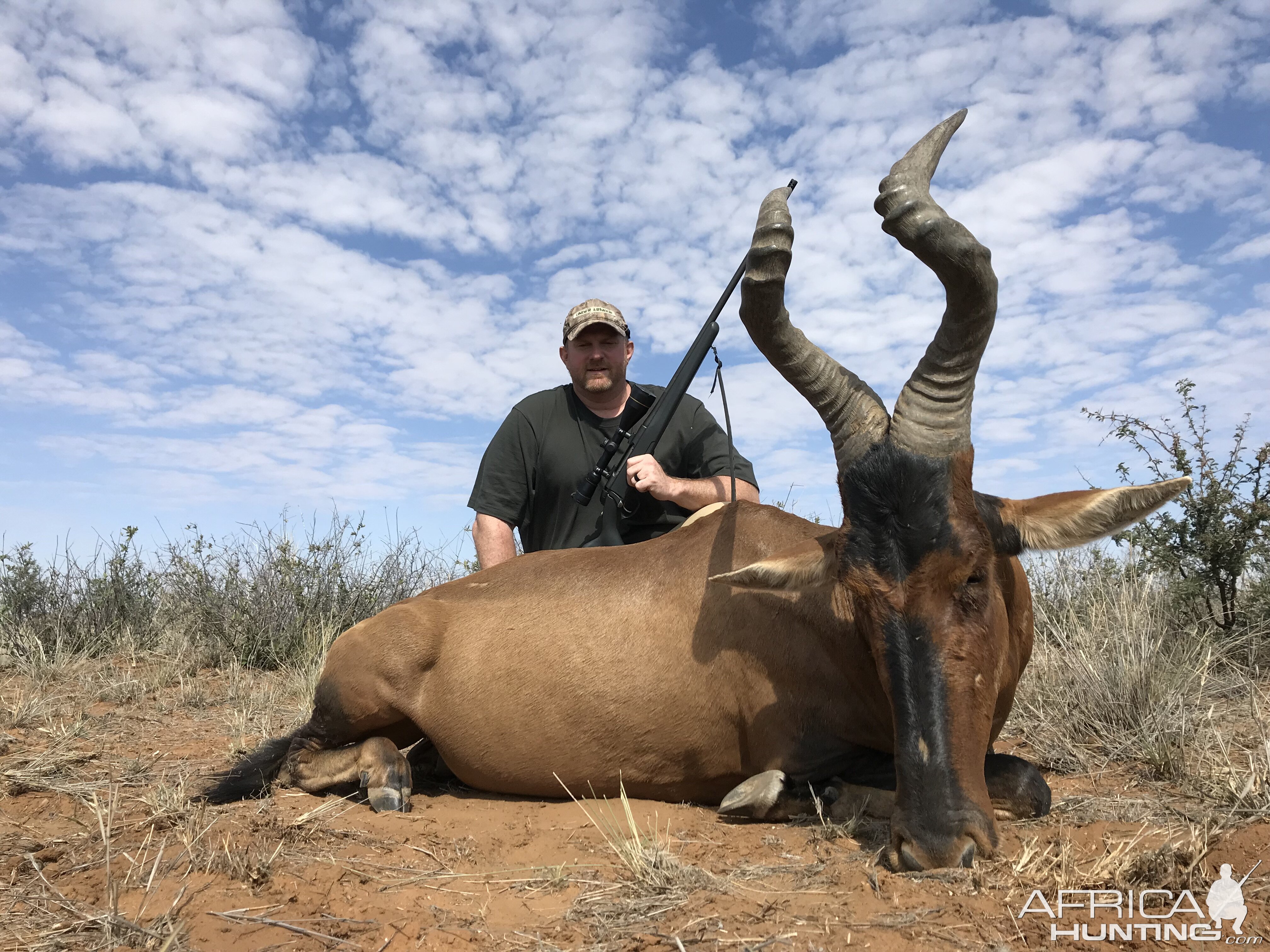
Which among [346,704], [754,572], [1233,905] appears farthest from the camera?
[346,704]

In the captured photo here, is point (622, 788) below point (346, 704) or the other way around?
below

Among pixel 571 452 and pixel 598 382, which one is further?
pixel 598 382

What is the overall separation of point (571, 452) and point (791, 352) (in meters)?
3.71

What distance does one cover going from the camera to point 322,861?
3559 millimetres

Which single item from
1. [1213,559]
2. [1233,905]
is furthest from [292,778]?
[1213,559]

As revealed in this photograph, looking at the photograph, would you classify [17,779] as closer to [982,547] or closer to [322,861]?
[322,861]

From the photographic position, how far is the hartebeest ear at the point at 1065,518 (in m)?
3.64

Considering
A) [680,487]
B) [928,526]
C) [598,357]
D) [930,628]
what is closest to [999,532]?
[928,526]

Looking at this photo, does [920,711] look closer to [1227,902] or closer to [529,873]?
[1227,902]

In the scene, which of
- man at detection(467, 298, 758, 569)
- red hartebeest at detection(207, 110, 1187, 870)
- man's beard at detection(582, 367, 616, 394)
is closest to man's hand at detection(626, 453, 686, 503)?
man at detection(467, 298, 758, 569)

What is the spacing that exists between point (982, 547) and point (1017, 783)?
1.10 m

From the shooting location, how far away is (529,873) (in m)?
3.51
